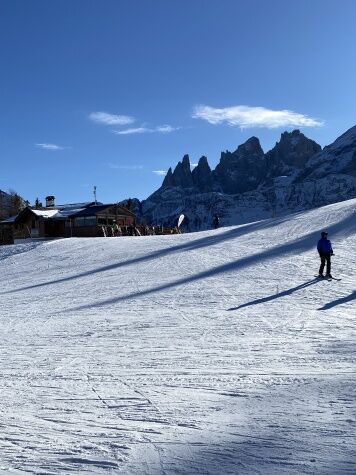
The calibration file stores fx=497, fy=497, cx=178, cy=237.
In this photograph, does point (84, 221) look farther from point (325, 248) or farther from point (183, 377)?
point (183, 377)

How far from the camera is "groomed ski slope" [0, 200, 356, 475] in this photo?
425 cm

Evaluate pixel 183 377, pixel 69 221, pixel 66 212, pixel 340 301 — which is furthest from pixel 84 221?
pixel 183 377

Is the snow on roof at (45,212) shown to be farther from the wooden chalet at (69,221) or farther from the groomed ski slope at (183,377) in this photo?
the groomed ski slope at (183,377)

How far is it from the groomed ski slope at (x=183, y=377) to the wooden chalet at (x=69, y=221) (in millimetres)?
30157

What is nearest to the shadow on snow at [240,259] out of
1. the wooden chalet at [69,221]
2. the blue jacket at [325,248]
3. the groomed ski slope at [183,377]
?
the groomed ski slope at [183,377]

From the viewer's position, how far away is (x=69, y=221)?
1934 inches

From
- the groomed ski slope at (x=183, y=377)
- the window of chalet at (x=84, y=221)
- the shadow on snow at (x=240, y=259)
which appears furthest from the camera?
the window of chalet at (x=84, y=221)

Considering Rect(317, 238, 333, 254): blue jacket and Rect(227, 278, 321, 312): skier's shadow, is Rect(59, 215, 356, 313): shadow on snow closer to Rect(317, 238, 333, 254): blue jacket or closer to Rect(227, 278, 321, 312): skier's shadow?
Rect(227, 278, 321, 312): skier's shadow

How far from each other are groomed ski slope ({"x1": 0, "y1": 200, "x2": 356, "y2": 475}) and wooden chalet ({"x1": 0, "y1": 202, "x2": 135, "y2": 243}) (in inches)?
1187

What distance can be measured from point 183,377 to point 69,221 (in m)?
44.0

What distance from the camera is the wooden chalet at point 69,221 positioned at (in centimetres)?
4831

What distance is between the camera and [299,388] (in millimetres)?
5949

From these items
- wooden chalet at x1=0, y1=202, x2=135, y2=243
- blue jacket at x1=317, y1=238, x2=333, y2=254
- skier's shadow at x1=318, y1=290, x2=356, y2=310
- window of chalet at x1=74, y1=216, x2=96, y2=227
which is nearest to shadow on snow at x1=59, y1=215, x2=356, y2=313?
blue jacket at x1=317, y1=238, x2=333, y2=254

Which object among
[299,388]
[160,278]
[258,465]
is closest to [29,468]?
[258,465]
